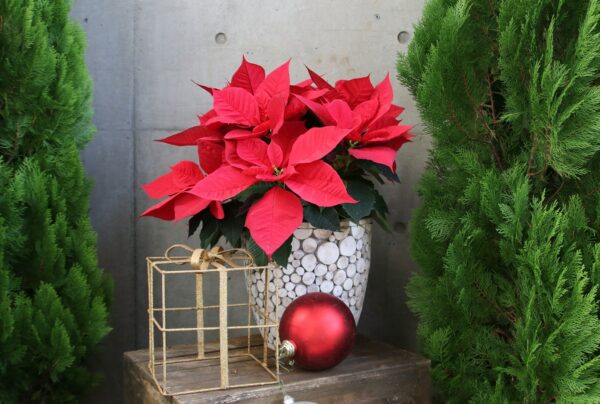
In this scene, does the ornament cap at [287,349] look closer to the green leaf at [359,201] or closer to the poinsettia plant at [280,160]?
the poinsettia plant at [280,160]

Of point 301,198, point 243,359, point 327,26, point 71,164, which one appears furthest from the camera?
point 327,26

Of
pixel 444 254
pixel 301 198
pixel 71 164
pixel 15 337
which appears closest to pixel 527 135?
pixel 444 254

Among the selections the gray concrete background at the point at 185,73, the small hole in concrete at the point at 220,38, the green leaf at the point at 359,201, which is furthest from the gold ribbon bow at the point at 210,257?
the small hole in concrete at the point at 220,38

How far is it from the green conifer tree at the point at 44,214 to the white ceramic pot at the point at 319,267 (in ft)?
1.60

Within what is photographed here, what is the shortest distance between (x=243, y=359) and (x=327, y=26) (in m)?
1.00

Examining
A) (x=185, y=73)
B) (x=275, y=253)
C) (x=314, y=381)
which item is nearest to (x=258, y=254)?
(x=275, y=253)

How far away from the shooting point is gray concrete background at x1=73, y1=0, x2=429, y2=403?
5.93 feet

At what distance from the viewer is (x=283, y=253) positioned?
4.18 feet

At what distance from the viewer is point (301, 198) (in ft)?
4.18

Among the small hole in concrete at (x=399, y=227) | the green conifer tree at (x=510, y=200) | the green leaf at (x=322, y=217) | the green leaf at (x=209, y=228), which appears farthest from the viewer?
the small hole in concrete at (x=399, y=227)

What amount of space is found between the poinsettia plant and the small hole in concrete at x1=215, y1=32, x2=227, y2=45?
0.47m

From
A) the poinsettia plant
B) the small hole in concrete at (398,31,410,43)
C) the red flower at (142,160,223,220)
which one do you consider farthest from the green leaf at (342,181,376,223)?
the small hole in concrete at (398,31,410,43)

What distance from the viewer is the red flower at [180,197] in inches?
50.1

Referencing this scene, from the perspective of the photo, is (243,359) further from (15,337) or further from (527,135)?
(527,135)
